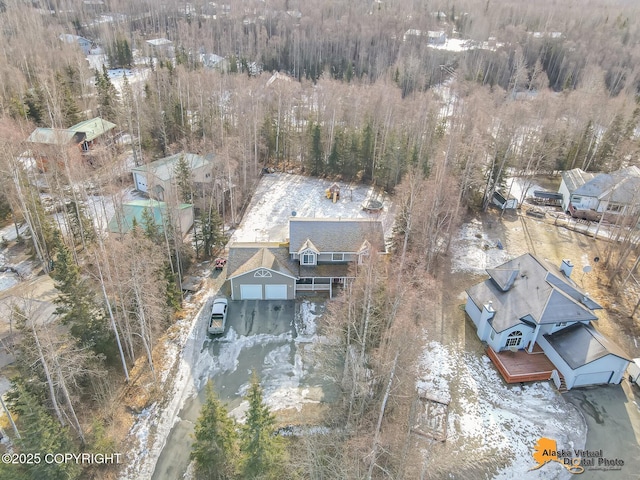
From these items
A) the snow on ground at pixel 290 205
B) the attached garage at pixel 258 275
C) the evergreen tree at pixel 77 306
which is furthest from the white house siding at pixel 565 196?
the evergreen tree at pixel 77 306

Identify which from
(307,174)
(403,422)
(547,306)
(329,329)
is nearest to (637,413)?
(547,306)

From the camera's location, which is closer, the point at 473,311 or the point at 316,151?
the point at 473,311

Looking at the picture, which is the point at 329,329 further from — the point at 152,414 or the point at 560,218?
A: the point at 560,218

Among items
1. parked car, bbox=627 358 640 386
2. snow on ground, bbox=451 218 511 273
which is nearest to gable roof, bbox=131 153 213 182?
snow on ground, bbox=451 218 511 273

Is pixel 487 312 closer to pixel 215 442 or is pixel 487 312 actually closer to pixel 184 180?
pixel 215 442

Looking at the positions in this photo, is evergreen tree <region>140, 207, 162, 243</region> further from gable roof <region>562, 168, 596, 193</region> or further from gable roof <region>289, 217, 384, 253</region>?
gable roof <region>562, 168, 596, 193</region>

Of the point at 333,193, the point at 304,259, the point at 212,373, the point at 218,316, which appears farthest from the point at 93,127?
the point at 212,373
